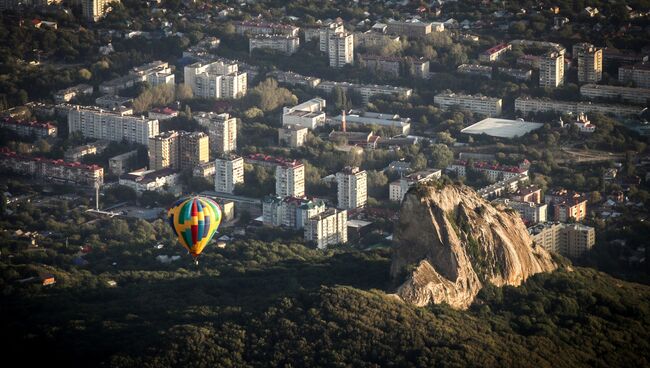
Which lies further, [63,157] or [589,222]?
[63,157]

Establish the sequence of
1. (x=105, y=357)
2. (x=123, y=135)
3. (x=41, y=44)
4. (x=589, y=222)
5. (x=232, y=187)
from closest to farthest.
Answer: (x=105, y=357) < (x=589, y=222) < (x=232, y=187) < (x=123, y=135) < (x=41, y=44)

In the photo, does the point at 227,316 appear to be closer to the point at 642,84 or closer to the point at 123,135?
the point at 123,135

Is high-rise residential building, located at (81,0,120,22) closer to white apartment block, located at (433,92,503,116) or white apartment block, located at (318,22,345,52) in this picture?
white apartment block, located at (318,22,345,52)

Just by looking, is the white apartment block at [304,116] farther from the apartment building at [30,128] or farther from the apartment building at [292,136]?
the apartment building at [30,128]

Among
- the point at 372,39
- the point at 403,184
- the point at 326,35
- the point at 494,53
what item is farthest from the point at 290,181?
the point at 372,39

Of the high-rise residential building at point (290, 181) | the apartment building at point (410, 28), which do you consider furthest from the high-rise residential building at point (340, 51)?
the high-rise residential building at point (290, 181)

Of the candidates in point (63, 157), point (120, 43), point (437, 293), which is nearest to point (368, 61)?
point (120, 43)
